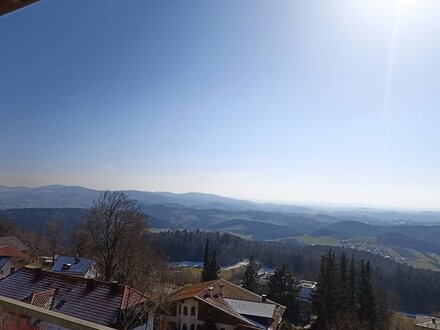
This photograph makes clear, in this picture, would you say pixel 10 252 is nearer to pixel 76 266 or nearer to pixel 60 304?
pixel 76 266

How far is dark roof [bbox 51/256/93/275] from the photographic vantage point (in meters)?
21.9

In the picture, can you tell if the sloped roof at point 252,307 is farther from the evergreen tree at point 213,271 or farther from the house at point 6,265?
the house at point 6,265

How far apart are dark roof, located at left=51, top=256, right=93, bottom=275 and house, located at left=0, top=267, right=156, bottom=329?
30.0ft

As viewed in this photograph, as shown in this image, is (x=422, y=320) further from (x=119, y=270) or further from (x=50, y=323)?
(x=50, y=323)

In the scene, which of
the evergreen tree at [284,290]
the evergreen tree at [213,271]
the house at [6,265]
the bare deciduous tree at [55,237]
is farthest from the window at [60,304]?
the bare deciduous tree at [55,237]

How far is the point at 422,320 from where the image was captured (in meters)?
22.5

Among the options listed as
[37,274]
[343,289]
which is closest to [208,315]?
[37,274]

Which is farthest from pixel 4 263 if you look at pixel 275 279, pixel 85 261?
pixel 275 279

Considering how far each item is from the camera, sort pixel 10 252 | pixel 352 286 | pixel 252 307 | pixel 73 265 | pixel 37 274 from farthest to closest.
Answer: pixel 10 252
pixel 352 286
pixel 73 265
pixel 252 307
pixel 37 274

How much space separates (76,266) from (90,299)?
40.5 ft

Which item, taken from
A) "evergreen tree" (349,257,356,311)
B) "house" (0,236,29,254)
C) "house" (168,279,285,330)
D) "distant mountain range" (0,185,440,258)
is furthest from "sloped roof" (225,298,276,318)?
"distant mountain range" (0,185,440,258)

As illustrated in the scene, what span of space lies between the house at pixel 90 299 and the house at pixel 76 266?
9054 millimetres

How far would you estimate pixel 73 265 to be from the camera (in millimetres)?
22469

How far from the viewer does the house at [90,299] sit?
10438 mm
